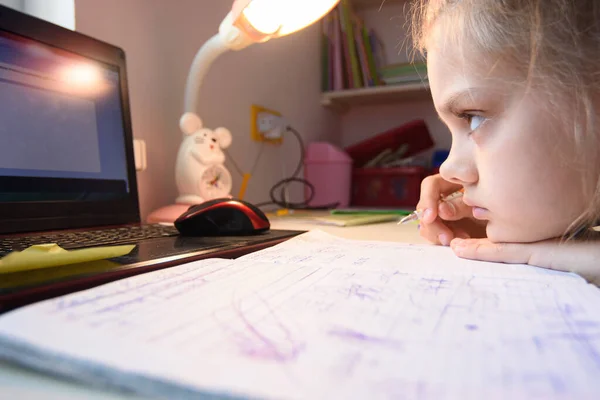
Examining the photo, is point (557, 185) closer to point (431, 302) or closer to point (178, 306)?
point (431, 302)

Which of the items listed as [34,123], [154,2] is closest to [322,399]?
[34,123]

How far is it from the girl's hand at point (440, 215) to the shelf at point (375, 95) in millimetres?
974

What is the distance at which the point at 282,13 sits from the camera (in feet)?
2.49

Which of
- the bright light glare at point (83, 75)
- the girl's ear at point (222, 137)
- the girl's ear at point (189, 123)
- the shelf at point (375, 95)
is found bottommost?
the girl's ear at point (222, 137)

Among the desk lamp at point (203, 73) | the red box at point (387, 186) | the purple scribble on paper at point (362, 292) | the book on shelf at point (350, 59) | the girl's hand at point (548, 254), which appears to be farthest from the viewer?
the book on shelf at point (350, 59)

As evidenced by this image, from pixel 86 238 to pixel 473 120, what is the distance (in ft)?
1.50

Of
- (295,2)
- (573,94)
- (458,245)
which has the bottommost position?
(458,245)

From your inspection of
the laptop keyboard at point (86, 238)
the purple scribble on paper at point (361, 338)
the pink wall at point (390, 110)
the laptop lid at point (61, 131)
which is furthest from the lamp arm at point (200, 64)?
the pink wall at point (390, 110)

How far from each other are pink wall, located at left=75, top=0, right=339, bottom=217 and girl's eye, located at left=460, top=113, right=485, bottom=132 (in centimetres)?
63

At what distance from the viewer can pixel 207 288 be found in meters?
0.29

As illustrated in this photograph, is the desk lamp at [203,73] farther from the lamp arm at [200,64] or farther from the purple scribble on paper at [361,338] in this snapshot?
the purple scribble on paper at [361,338]

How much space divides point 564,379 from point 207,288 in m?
0.21

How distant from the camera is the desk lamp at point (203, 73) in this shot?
74 centimetres

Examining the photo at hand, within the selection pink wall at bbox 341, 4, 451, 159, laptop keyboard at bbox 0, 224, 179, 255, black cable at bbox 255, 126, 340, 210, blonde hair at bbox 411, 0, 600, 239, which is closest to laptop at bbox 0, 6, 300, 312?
laptop keyboard at bbox 0, 224, 179, 255
